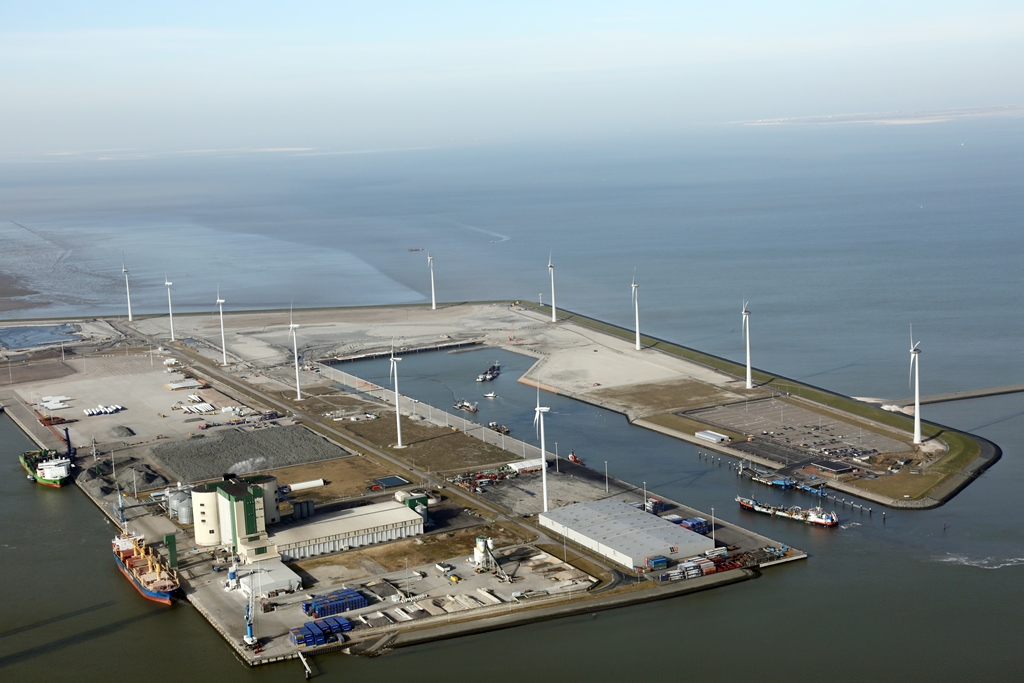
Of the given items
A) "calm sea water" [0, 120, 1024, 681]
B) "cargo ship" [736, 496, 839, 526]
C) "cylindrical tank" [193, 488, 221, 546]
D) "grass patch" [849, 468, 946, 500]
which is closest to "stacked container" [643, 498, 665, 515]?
"calm sea water" [0, 120, 1024, 681]

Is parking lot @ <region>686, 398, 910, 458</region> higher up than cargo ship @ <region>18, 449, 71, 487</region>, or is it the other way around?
cargo ship @ <region>18, 449, 71, 487</region>

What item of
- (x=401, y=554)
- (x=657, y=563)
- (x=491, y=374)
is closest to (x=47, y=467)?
(x=401, y=554)

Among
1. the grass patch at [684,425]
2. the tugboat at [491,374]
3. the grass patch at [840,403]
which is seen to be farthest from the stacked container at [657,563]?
the tugboat at [491,374]

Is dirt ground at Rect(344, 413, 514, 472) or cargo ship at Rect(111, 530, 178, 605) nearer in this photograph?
cargo ship at Rect(111, 530, 178, 605)

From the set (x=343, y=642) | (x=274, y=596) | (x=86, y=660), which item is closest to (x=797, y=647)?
(x=343, y=642)

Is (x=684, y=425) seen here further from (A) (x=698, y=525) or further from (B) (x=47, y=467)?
(B) (x=47, y=467)

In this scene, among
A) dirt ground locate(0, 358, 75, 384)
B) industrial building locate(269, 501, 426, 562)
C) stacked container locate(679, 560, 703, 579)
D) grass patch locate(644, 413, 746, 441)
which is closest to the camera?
stacked container locate(679, 560, 703, 579)

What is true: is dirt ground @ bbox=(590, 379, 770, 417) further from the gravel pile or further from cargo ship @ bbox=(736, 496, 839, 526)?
the gravel pile
